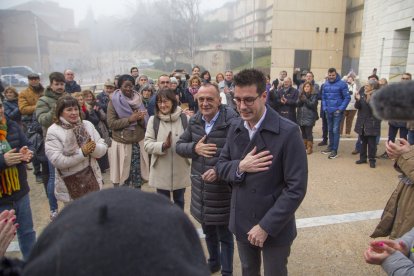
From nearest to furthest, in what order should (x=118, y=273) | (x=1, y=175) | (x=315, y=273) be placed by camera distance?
(x=118, y=273) < (x=1, y=175) < (x=315, y=273)

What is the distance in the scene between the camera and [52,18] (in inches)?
3457

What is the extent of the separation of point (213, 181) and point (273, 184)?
80 cm

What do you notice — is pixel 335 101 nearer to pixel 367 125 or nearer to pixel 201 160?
pixel 367 125

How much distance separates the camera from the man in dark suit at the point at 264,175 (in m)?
2.29

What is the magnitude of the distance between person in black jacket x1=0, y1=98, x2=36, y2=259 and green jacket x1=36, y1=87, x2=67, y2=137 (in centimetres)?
123

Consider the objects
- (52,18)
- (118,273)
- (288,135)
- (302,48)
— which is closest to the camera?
(118,273)

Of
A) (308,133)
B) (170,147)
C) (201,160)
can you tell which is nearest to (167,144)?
(170,147)

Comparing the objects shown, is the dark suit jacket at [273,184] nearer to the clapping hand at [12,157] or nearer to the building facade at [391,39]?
the clapping hand at [12,157]

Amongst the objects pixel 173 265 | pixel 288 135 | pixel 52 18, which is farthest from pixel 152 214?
pixel 52 18

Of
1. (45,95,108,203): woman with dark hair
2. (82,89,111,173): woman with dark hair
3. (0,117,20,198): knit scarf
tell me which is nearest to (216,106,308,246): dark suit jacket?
(45,95,108,203): woman with dark hair

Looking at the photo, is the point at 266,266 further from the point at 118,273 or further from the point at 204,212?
the point at 118,273

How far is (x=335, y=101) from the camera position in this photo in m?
7.72

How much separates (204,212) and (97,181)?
55.5 inches

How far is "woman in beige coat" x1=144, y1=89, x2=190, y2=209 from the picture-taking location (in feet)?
13.0
